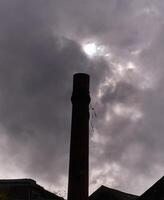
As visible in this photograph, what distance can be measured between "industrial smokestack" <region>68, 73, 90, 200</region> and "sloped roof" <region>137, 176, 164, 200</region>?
3383mm

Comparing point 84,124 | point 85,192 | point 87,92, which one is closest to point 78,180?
point 85,192

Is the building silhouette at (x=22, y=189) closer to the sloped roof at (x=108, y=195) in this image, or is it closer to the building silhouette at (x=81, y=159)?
the building silhouette at (x=81, y=159)

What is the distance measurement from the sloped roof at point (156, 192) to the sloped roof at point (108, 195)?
222 centimetres

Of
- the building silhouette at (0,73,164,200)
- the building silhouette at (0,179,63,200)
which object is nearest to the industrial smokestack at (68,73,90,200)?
the building silhouette at (0,73,164,200)

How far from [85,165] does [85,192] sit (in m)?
1.45

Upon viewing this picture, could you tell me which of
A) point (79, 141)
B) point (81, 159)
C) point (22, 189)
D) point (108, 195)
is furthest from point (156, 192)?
point (22, 189)

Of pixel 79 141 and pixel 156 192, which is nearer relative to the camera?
pixel 156 192

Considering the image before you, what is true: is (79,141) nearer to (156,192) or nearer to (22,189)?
(156,192)

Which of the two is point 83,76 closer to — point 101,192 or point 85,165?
point 85,165

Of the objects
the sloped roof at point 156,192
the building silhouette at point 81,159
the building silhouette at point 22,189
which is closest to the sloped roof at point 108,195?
the building silhouette at point 81,159

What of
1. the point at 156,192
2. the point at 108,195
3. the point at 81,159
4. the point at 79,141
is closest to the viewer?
the point at 156,192

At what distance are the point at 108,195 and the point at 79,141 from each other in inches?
180

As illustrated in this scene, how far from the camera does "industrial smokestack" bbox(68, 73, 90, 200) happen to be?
24281mm

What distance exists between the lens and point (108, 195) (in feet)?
90.3
